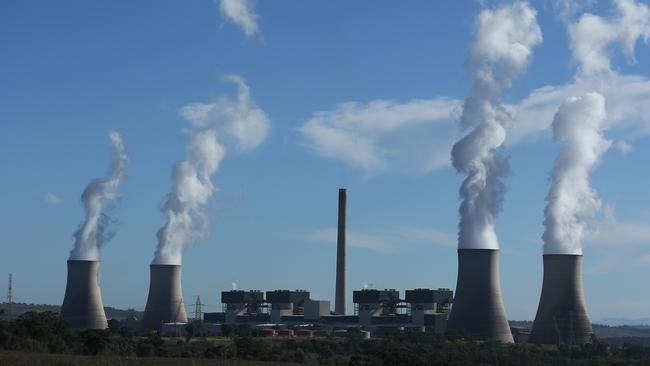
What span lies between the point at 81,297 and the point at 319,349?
828 inches

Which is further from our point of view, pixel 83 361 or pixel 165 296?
pixel 165 296

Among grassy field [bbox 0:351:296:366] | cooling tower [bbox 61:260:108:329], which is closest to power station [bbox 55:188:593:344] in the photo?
cooling tower [bbox 61:260:108:329]

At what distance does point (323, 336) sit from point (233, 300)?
2225 cm

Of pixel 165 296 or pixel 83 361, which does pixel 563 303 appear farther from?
pixel 83 361

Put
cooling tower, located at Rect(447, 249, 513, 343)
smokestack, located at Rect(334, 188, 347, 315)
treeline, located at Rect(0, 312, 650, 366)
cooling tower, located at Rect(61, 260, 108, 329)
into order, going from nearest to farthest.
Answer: treeline, located at Rect(0, 312, 650, 366), cooling tower, located at Rect(447, 249, 513, 343), cooling tower, located at Rect(61, 260, 108, 329), smokestack, located at Rect(334, 188, 347, 315)

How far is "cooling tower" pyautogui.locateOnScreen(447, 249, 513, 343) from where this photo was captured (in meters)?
60.1

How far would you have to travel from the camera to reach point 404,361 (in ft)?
125

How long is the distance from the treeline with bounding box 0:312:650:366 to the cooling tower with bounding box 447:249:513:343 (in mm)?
1104

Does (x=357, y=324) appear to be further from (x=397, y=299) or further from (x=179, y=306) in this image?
(x=179, y=306)

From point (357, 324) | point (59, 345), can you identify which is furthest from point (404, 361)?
point (357, 324)

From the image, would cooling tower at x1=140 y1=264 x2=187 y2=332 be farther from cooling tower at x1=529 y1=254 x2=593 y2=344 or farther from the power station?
cooling tower at x1=529 y1=254 x2=593 y2=344

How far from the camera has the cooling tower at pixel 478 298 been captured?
197 feet

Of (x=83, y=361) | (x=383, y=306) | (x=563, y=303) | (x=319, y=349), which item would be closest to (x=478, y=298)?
(x=563, y=303)

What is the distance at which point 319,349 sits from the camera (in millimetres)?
Answer: 60844
